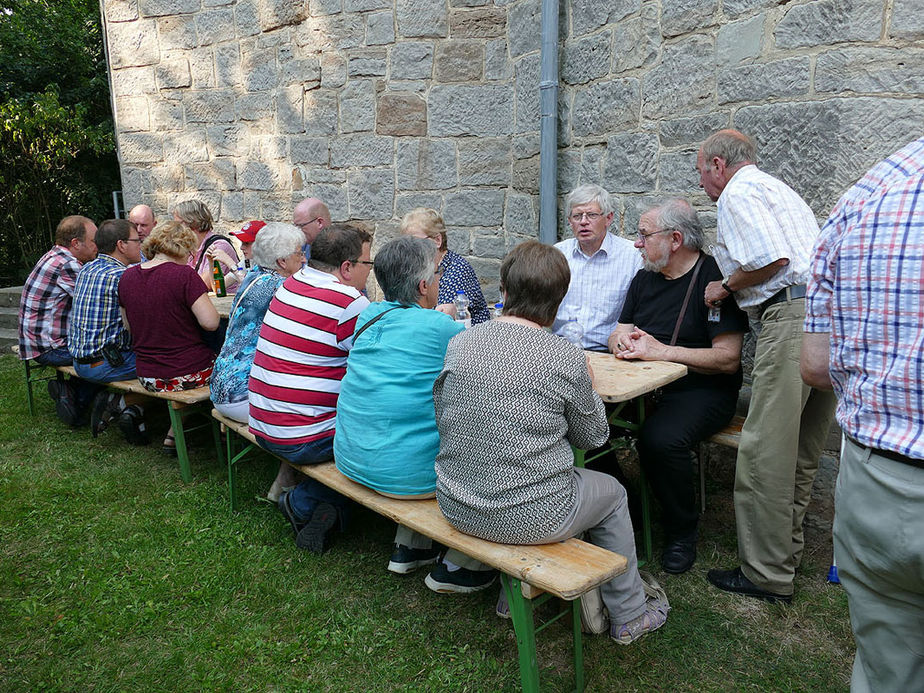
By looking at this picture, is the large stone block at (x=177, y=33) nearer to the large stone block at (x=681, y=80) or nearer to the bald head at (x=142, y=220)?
the bald head at (x=142, y=220)

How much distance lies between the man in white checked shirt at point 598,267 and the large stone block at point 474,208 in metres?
1.69

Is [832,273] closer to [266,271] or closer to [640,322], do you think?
[640,322]

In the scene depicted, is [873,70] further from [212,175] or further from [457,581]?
[212,175]

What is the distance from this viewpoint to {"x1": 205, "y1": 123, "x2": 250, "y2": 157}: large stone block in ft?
22.0

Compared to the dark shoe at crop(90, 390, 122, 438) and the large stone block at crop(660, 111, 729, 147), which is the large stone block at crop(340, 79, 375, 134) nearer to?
the large stone block at crop(660, 111, 729, 147)

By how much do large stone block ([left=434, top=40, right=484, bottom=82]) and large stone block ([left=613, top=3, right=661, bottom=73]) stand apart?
142 centimetres

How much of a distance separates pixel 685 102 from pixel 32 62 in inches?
422

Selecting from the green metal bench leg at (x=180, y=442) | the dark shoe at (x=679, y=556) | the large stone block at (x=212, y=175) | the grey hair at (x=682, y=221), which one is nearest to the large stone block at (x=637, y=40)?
the grey hair at (x=682, y=221)

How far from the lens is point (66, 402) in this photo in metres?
5.07

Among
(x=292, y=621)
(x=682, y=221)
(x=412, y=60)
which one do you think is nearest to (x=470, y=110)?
(x=412, y=60)

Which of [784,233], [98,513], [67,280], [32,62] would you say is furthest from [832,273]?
[32,62]

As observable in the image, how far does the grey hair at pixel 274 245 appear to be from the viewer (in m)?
3.67

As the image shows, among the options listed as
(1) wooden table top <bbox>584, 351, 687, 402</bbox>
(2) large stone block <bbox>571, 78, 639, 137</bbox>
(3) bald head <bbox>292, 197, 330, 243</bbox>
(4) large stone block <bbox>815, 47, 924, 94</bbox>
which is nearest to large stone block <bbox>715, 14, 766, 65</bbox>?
(4) large stone block <bbox>815, 47, 924, 94</bbox>

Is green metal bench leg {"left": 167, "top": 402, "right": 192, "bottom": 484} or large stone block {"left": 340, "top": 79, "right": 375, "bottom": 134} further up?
Result: large stone block {"left": 340, "top": 79, "right": 375, "bottom": 134}
